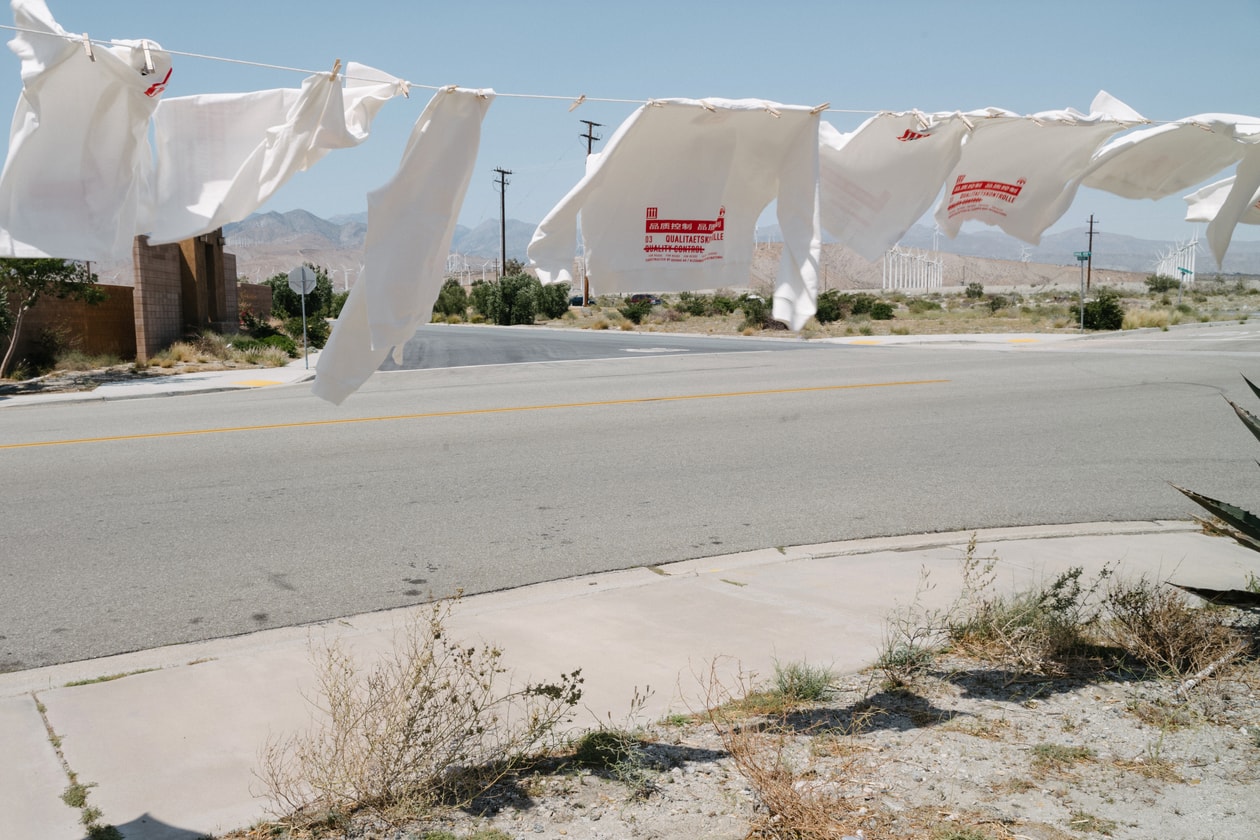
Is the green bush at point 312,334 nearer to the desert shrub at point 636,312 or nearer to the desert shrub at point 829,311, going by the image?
the desert shrub at point 636,312

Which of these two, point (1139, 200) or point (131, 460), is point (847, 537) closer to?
point (1139, 200)

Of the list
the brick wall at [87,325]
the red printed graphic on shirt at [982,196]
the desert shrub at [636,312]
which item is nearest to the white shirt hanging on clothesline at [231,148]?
the red printed graphic on shirt at [982,196]

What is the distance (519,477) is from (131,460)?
3950 mm

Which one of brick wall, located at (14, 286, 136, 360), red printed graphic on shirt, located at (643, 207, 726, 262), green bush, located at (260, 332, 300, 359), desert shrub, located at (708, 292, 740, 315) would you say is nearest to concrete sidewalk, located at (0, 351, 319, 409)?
brick wall, located at (14, 286, 136, 360)

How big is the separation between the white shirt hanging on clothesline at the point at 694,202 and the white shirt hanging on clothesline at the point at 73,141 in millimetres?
1609

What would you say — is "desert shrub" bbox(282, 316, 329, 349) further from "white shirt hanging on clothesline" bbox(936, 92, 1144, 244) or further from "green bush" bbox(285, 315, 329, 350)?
"white shirt hanging on clothesline" bbox(936, 92, 1144, 244)

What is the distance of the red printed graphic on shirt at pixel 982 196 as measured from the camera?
5.16 m

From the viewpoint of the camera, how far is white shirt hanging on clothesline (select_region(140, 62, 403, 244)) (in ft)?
13.2

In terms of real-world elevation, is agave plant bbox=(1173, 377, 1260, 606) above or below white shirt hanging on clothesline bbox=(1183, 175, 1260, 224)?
below

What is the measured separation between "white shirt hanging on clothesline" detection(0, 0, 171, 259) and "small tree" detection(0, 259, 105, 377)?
55.9ft

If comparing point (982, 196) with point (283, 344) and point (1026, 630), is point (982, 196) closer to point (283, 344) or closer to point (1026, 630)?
point (1026, 630)

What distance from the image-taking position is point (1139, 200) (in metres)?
5.64

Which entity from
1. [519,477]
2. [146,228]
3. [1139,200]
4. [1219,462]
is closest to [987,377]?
[1219,462]

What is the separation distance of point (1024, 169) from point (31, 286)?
19816mm
